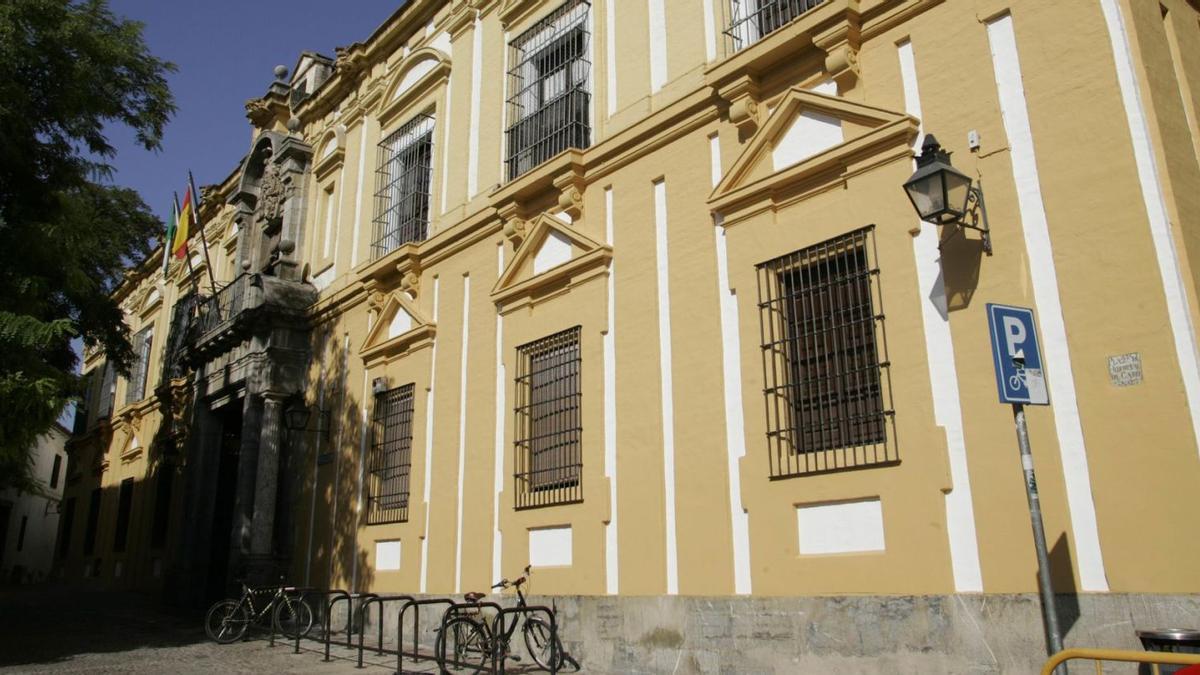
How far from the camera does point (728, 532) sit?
763 centimetres

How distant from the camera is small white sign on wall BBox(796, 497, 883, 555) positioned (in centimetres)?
658

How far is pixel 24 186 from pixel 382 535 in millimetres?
6772

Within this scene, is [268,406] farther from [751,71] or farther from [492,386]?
[751,71]

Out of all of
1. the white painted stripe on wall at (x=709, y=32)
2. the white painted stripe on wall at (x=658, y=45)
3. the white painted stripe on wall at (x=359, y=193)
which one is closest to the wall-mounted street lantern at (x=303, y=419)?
the white painted stripe on wall at (x=359, y=193)

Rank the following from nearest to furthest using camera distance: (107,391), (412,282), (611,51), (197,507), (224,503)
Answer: (611,51) < (412,282) < (197,507) < (224,503) < (107,391)

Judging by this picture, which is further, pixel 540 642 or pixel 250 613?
pixel 250 613

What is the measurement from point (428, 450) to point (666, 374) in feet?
14.6

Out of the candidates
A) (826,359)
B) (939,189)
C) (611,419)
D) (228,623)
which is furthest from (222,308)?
(939,189)

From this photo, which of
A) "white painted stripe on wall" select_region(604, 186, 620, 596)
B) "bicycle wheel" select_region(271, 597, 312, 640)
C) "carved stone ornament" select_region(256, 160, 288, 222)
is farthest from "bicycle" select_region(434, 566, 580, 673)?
"carved stone ornament" select_region(256, 160, 288, 222)

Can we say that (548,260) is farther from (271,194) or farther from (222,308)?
(222,308)

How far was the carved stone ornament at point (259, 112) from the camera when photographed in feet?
62.3

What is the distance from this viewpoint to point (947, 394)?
252 inches

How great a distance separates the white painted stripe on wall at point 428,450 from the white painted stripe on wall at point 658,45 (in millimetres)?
4460

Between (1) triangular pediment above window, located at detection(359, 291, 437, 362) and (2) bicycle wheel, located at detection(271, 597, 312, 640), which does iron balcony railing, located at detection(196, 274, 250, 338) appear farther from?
(2) bicycle wheel, located at detection(271, 597, 312, 640)
